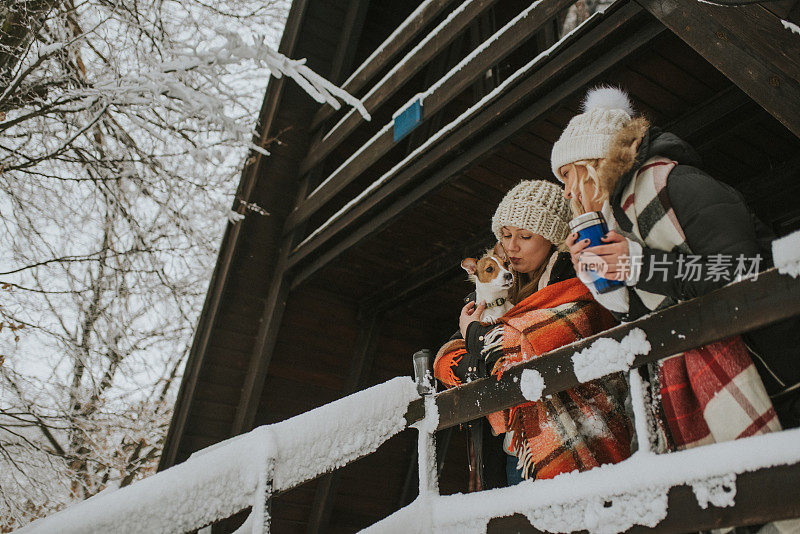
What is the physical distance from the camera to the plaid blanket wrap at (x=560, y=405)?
191cm

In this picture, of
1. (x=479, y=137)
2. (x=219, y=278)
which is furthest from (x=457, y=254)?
(x=219, y=278)

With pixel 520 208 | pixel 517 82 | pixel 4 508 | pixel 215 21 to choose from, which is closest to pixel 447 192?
pixel 517 82

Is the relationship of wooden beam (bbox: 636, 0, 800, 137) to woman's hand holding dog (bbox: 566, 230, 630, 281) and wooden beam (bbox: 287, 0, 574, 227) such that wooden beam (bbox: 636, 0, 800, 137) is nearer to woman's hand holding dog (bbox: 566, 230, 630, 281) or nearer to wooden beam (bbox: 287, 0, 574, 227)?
woman's hand holding dog (bbox: 566, 230, 630, 281)

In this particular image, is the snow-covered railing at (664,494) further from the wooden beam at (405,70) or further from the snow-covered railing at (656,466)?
the wooden beam at (405,70)

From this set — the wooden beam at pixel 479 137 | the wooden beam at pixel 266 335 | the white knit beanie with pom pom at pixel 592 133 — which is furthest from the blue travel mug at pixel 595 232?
the wooden beam at pixel 266 335

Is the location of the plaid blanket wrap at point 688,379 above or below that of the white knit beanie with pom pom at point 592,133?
below

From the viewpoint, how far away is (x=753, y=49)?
2055 millimetres

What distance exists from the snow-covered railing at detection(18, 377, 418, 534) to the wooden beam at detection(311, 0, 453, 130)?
2.95 metres

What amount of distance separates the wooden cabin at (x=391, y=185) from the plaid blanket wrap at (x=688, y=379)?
1001 millimetres

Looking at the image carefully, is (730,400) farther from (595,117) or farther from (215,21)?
(215,21)

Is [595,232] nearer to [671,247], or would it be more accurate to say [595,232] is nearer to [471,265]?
[671,247]

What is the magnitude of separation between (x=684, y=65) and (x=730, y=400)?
7.20 ft

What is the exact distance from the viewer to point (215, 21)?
21.8ft

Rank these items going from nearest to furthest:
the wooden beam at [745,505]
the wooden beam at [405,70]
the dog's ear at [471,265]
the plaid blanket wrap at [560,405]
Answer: the wooden beam at [745,505], the plaid blanket wrap at [560,405], the dog's ear at [471,265], the wooden beam at [405,70]
